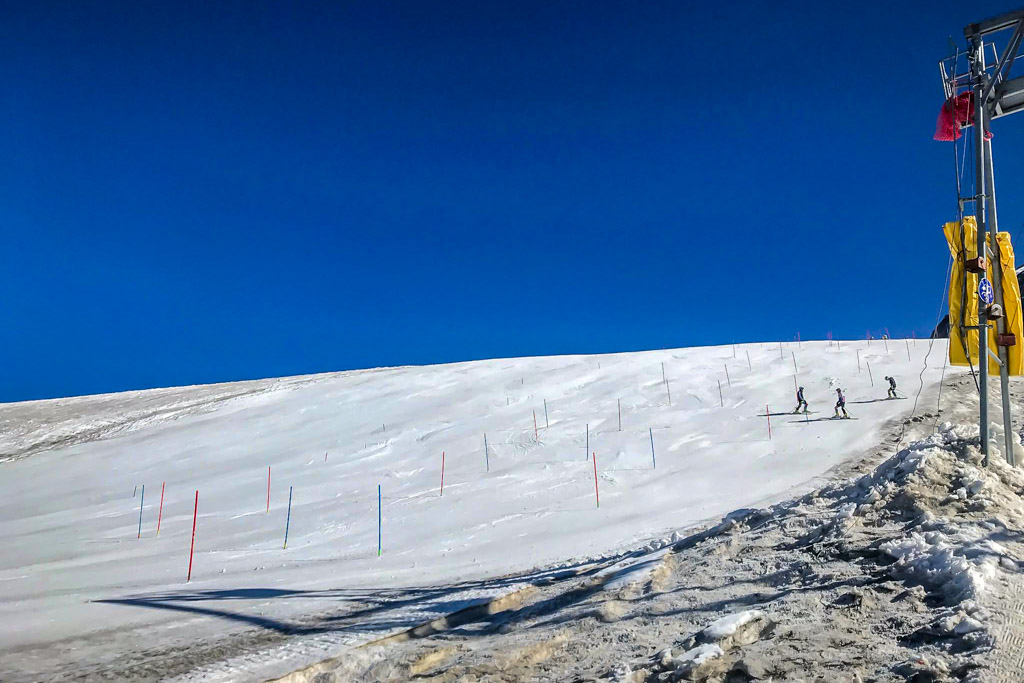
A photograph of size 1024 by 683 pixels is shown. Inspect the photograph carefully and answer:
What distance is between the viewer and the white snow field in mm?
10398

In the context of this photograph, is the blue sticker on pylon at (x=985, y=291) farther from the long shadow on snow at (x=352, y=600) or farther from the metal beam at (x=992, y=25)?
the long shadow on snow at (x=352, y=600)

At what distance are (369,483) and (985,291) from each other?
17181 mm

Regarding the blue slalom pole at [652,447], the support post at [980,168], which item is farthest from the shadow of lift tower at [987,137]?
the blue slalom pole at [652,447]

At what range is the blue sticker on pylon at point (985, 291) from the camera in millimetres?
8383

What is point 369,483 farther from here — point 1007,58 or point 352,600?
point 1007,58

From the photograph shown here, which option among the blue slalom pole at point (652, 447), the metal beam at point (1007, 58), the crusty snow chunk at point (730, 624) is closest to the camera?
the crusty snow chunk at point (730, 624)

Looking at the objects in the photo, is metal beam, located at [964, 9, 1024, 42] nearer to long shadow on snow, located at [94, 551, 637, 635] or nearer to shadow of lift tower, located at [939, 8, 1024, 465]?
shadow of lift tower, located at [939, 8, 1024, 465]

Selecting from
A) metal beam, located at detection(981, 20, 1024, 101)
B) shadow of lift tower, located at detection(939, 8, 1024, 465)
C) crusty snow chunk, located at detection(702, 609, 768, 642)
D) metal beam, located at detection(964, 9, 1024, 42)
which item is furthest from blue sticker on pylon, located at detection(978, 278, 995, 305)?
crusty snow chunk, located at detection(702, 609, 768, 642)

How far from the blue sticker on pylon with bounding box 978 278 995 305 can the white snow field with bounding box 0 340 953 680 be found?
6.78m

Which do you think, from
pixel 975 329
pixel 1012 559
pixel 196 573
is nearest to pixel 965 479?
pixel 1012 559

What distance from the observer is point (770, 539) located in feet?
25.8

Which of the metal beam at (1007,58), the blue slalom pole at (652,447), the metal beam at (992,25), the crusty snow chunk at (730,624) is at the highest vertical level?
the metal beam at (992,25)

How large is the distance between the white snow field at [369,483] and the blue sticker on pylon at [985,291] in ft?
22.2

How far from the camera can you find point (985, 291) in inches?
331
